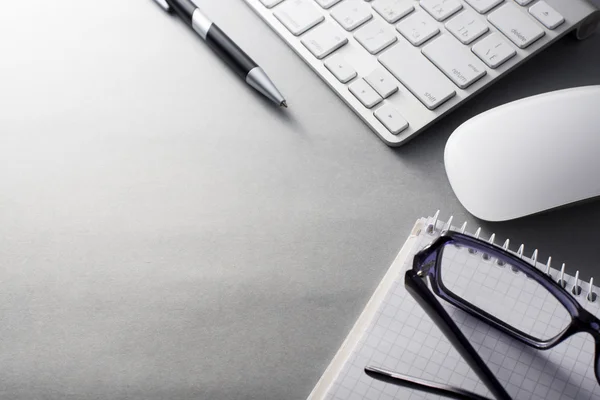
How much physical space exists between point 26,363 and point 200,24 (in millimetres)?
351

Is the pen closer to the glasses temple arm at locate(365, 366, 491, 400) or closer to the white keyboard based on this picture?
the white keyboard

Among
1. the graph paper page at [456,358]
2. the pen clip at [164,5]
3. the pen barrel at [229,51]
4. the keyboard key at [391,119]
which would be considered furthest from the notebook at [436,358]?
the pen clip at [164,5]

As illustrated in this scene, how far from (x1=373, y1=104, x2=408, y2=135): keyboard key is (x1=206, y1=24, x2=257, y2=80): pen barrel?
13cm

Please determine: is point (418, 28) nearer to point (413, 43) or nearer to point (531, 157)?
point (413, 43)

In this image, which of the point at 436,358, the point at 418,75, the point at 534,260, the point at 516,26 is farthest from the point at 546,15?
the point at 436,358

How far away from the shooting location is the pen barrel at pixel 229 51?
0.68 metres

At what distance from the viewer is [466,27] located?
677mm

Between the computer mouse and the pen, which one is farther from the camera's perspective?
the pen

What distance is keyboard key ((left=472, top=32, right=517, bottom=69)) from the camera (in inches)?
25.9

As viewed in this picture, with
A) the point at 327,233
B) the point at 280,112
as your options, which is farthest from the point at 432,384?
the point at 280,112

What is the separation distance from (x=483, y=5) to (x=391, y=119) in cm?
16

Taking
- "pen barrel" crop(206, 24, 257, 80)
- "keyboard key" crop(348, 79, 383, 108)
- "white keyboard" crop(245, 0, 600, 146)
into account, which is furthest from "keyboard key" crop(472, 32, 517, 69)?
"pen barrel" crop(206, 24, 257, 80)

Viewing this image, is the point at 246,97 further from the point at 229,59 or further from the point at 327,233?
the point at 327,233

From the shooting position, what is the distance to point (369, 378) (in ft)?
1.69
